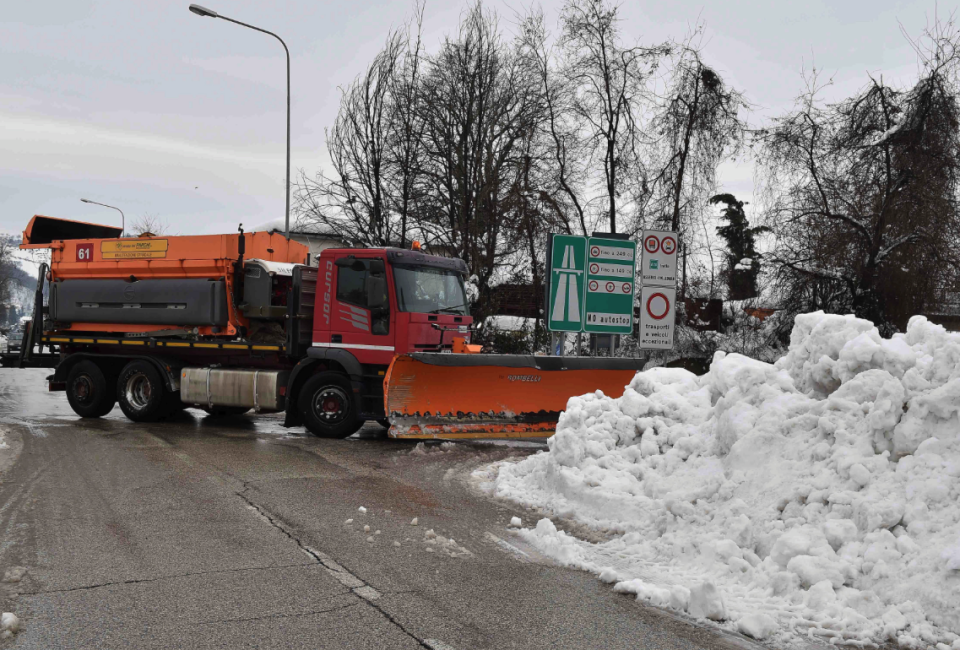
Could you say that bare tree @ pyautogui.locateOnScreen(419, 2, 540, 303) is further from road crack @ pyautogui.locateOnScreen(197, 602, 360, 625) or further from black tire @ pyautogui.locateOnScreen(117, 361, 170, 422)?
road crack @ pyautogui.locateOnScreen(197, 602, 360, 625)

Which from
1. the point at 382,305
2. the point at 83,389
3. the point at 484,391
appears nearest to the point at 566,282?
the point at 484,391

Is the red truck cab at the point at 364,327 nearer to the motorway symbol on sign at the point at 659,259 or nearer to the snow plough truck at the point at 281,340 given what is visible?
the snow plough truck at the point at 281,340

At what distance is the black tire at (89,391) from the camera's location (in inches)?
527

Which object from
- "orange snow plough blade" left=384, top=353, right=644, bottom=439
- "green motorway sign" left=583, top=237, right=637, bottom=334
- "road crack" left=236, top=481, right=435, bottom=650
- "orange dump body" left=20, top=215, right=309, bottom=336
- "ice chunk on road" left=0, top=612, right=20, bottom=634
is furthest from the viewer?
"orange dump body" left=20, top=215, right=309, bottom=336

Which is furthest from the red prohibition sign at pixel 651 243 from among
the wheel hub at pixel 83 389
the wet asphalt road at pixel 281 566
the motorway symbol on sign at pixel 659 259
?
the wheel hub at pixel 83 389

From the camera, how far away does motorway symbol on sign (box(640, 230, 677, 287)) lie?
1180 centimetres

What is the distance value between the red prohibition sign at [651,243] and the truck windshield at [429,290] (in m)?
2.81

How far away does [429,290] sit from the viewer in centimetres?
1107

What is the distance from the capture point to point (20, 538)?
215 inches

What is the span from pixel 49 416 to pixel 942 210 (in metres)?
17.6

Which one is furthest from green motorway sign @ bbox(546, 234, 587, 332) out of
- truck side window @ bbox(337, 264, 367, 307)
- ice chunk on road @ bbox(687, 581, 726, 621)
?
ice chunk on road @ bbox(687, 581, 726, 621)

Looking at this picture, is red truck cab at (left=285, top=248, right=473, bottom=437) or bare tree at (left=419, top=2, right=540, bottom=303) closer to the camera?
red truck cab at (left=285, top=248, right=473, bottom=437)

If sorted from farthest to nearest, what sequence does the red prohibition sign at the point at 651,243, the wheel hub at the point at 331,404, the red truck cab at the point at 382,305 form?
1. the red prohibition sign at the point at 651,243
2. the wheel hub at the point at 331,404
3. the red truck cab at the point at 382,305

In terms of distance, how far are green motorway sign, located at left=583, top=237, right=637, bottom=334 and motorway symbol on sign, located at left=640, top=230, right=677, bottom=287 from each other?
0.29 meters
